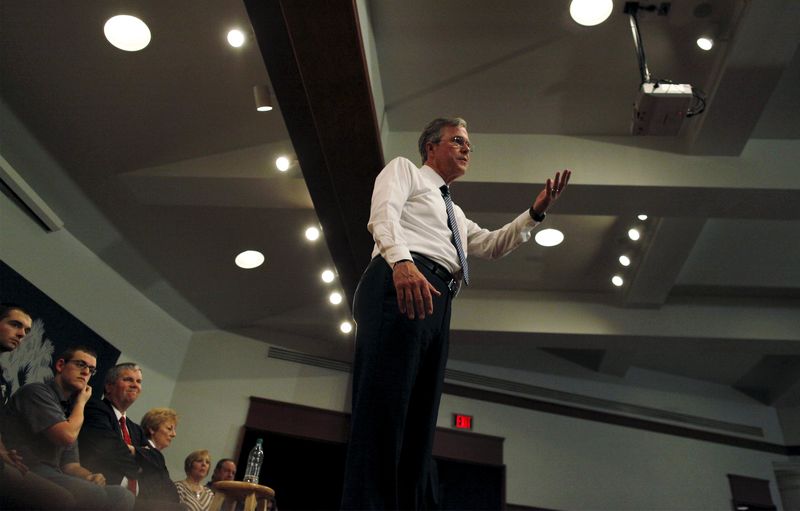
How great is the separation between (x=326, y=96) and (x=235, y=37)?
643 mm

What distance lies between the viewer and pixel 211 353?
5.71 meters

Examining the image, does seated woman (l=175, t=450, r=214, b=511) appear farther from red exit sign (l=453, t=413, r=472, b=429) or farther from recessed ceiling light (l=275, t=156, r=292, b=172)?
red exit sign (l=453, t=413, r=472, b=429)

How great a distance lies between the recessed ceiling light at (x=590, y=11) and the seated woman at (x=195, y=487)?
316 centimetres

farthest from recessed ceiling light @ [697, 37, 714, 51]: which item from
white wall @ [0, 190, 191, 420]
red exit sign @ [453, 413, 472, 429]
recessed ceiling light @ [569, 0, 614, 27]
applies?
red exit sign @ [453, 413, 472, 429]

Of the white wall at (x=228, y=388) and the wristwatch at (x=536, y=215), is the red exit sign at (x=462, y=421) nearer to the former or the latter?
the white wall at (x=228, y=388)

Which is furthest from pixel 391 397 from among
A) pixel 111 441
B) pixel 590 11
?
pixel 590 11

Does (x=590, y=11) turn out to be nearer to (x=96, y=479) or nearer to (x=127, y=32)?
(x=127, y=32)

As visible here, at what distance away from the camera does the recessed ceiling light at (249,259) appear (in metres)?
4.77

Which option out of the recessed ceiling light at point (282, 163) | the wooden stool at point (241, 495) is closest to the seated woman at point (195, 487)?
the wooden stool at point (241, 495)

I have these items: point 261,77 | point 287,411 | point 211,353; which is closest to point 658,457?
point 287,411

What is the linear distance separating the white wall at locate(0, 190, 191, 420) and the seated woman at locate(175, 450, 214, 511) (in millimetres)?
1423

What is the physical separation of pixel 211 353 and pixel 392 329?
188 inches

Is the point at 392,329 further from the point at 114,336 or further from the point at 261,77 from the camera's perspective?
the point at 114,336

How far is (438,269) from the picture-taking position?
152 centimetres
